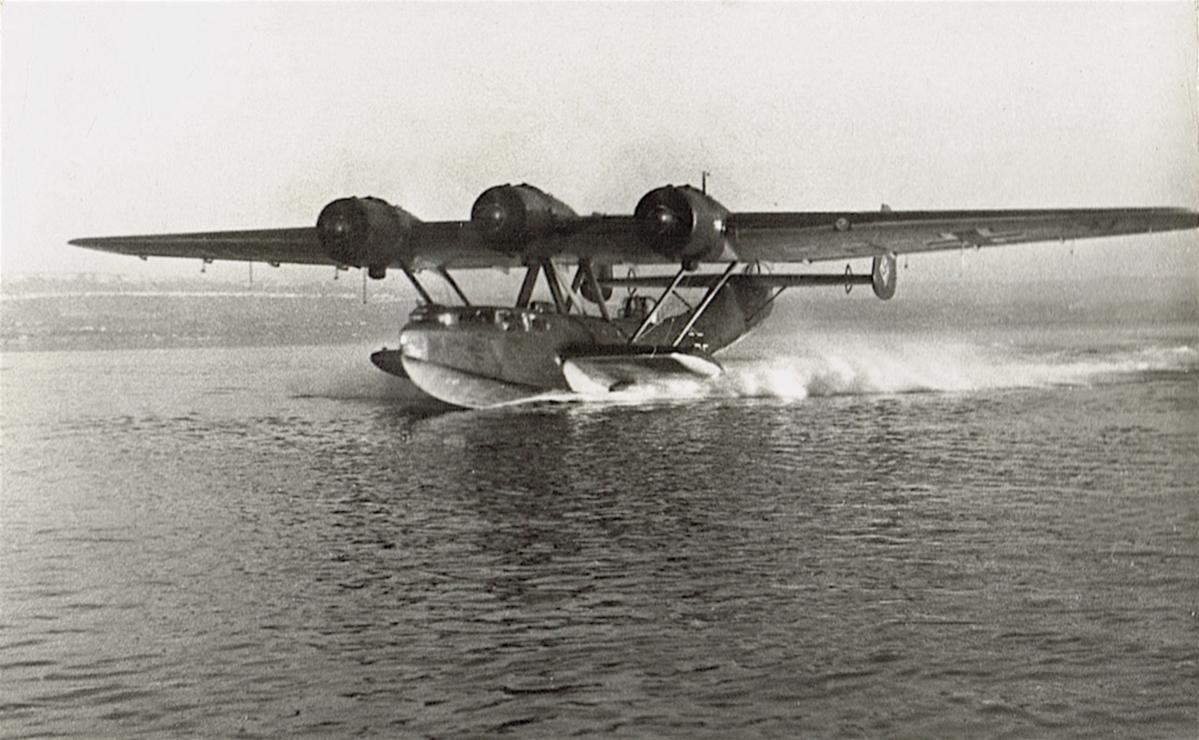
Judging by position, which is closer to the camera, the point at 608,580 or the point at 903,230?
the point at 608,580

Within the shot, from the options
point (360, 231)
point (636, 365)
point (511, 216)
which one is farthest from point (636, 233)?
point (360, 231)

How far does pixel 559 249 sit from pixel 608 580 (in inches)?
629

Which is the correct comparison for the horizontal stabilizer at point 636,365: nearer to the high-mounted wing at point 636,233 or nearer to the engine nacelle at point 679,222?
the high-mounted wing at point 636,233

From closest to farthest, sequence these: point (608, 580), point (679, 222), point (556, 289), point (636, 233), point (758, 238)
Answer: point (608, 580)
point (679, 222)
point (758, 238)
point (636, 233)
point (556, 289)

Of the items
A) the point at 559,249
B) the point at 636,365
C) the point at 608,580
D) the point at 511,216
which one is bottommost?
the point at 608,580

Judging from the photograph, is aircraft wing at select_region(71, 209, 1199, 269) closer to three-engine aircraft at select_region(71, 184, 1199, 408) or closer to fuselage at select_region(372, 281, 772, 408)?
three-engine aircraft at select_region(71, 184, 1199, 408)

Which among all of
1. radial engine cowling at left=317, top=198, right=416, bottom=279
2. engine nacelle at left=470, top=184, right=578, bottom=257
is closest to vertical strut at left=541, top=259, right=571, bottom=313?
engine nacelle at left=470, top=184, right=578, bottom=257

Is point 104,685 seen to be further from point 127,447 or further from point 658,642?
point 127,447

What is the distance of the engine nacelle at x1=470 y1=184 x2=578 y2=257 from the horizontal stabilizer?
2.47 metres

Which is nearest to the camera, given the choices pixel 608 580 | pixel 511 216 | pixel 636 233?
pixel 608 580

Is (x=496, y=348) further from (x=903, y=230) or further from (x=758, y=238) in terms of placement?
(x=903, y=230)

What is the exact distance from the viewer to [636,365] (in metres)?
25.0

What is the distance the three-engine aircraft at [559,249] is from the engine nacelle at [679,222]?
0.02 metres

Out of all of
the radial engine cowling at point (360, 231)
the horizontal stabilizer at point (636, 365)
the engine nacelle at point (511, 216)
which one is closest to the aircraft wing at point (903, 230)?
the horizontal stabilizer at point (636, 365)
